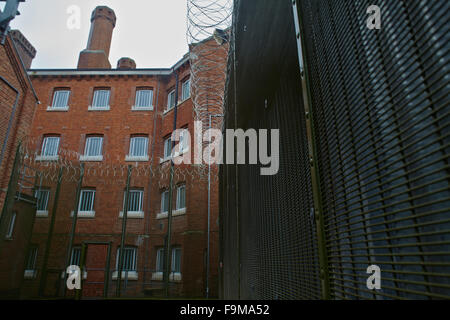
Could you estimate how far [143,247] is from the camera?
13406 millimetres

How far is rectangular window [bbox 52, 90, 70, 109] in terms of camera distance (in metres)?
16.7

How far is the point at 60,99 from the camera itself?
16797 mm

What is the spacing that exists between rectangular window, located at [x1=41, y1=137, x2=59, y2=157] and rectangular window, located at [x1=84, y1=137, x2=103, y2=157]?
1551 mm

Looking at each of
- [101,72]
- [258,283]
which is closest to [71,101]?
[101,72]

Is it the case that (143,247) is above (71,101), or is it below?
below

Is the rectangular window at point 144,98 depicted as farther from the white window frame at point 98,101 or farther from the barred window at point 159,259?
the barred window at point 159,259

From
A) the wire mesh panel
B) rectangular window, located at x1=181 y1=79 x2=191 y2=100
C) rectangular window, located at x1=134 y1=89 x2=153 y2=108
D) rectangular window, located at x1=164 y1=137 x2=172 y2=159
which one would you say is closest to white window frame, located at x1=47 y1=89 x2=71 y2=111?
rectangular window, located at x1=134 y1=89 x2=153 y2=108

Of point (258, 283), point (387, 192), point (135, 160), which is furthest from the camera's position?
point (135, 160)

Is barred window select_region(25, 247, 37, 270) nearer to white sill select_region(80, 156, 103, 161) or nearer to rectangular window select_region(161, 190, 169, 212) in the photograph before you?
white sill select_region(80, 156, 103, 161)

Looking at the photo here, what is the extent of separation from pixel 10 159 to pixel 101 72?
939cm

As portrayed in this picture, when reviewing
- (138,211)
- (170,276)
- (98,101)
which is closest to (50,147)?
(98,101)

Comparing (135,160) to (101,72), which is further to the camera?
(101,72)

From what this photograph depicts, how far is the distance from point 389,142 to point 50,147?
1780 centimetres
